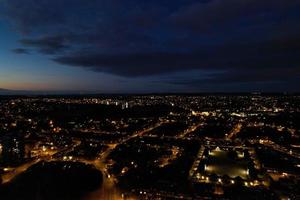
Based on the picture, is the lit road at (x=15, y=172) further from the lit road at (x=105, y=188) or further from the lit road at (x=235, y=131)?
the lit road at (x=235, y=131)

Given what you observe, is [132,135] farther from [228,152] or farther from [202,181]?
[202,181]

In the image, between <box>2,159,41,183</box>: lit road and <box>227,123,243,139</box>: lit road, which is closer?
<box>2,159,41,183</box>: lit road

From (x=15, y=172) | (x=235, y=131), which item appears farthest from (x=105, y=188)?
(x=235, y=131)

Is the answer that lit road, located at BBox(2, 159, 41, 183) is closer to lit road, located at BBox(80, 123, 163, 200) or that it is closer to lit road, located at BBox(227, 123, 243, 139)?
lit road, located at BBox(80, 123, 163, 200)

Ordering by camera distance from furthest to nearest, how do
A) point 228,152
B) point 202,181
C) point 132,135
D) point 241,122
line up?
point 241,122 < point 132,135 < point 228,152 < point 202,181

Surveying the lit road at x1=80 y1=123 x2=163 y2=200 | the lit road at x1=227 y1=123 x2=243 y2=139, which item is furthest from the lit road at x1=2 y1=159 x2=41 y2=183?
the lit road at x1=227 y1=123 x2=243 y2=139

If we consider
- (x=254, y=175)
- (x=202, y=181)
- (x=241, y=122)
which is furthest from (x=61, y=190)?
(x=241, y=122)

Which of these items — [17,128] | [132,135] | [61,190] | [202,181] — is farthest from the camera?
[17,128]

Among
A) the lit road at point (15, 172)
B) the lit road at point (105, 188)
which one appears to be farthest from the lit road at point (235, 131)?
the lit road at point (15, 172)

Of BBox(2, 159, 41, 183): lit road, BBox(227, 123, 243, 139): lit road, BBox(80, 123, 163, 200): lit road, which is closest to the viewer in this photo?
BBox(80, 123, 163, 200): lit road

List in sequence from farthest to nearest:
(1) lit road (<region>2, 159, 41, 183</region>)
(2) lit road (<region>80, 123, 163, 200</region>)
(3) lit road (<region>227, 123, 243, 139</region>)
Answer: (3) lit road (<region>227, 123, 243, 139</region>) < (1) lit road (<region>2, 159, 41, 183</region>) < (2) lit road (<region>80, 123, 163, 200</region>)

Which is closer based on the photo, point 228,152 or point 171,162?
point 171,162
